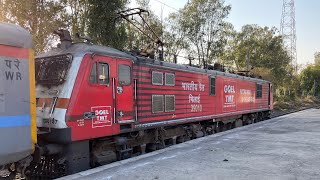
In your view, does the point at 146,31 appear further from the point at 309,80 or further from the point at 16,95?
the point at 309,80

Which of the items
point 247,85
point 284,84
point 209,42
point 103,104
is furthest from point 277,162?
point 284,84

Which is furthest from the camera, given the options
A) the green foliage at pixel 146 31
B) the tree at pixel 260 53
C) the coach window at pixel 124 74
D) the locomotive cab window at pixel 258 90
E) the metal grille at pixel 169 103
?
the tree at pixel 260 53

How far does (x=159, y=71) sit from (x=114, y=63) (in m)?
2.42

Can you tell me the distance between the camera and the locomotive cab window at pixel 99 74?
26.3 feet

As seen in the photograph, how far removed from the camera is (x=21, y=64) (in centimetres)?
561

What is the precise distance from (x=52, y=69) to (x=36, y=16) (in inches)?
322

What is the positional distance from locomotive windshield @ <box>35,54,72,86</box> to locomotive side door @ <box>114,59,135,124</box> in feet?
4.54

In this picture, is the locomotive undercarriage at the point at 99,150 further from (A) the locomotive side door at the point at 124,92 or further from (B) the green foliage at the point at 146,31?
(B) the green foliage at the point at 146,31

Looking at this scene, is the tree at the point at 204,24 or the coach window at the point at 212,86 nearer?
the coach window at the point at 212,86

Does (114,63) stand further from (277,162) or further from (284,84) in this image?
(284,84)

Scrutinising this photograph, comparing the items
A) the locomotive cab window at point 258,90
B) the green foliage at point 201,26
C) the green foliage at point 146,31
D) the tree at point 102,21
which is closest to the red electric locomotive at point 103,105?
the tree at point 102,21

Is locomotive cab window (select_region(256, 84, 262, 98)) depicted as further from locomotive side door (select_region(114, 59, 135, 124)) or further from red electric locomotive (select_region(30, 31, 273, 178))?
locomotive side door (select_region(114, 59, 135, 124))

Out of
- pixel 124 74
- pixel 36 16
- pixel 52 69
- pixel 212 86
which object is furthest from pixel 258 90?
pixel 52 69

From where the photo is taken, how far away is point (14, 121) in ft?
17.7
